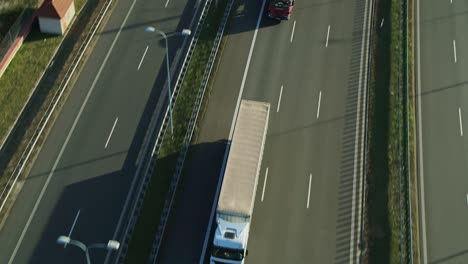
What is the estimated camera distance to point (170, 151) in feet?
153

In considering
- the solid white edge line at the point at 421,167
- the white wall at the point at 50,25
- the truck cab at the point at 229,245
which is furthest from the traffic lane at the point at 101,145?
the solid white edge line at the point at 421,167

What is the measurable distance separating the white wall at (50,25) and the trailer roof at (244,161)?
897 inches

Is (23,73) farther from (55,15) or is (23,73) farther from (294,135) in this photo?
(294,135)

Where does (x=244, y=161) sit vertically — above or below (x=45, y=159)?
above

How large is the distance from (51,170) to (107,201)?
18.6 feet

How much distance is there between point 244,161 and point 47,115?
18876mm

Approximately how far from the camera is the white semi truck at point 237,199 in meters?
38.4

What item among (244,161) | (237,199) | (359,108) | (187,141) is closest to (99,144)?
(187,141)

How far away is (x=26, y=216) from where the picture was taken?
138 ft

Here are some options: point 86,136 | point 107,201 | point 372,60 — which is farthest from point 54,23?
point 372,60

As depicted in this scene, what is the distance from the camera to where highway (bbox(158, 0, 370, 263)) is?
42.0m

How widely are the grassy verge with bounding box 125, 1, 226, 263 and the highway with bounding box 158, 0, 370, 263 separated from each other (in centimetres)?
132

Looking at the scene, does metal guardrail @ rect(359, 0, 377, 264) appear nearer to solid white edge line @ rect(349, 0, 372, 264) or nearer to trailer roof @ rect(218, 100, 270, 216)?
solid white edge line @ rect(349, 0, 372, 264)

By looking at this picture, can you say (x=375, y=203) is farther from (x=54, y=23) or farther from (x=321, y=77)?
(x=54, y=23)
